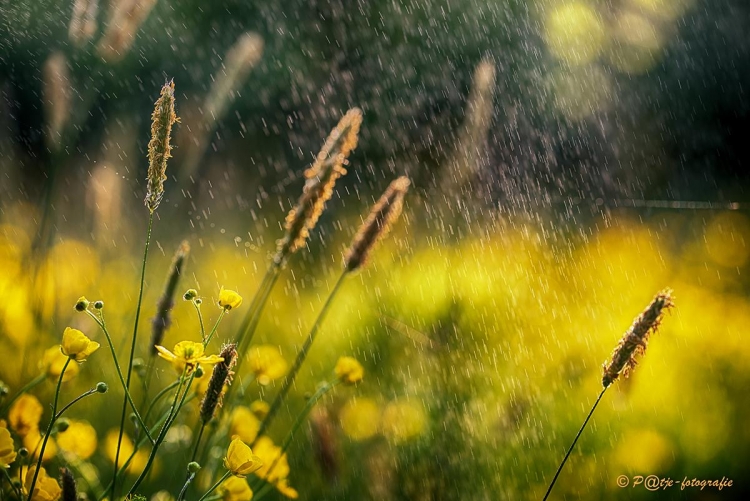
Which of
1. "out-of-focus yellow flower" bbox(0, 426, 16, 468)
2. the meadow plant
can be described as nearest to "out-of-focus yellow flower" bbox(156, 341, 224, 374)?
the meadow plant

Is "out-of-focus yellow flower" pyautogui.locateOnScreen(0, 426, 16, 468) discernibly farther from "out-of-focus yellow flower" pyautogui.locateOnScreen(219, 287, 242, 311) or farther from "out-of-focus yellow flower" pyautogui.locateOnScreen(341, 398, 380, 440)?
"out-of-focus yellow flower" pyautogui.locateOnScreen(341, 398, 380, 440)

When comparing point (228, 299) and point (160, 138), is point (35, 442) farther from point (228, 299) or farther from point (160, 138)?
point (160, 138)

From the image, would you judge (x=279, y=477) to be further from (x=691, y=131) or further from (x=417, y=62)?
(x=691, y=131)

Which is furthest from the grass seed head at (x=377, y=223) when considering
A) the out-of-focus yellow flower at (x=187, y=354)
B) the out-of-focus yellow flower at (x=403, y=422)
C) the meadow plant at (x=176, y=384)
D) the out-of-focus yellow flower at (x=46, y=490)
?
the out-of-focus yellow flower at (x=403, y=422)

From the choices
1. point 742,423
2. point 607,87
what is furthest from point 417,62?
point 742,423

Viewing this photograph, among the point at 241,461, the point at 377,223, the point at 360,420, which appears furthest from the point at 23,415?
the point at 360,420
